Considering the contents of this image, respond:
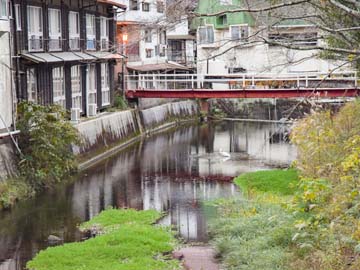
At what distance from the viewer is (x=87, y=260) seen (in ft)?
46.2

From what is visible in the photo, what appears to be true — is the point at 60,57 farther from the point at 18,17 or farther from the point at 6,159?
the point at 6,159

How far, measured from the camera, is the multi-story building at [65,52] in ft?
80.9

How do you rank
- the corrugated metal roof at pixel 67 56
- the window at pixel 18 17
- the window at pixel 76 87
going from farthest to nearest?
the window at pixel 76 87 → the corrugated metal roof at pixel 67 56 → the window at pixel 18 17

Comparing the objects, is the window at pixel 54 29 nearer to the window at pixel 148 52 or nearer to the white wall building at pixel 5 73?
the white wall building at pixel 5 73

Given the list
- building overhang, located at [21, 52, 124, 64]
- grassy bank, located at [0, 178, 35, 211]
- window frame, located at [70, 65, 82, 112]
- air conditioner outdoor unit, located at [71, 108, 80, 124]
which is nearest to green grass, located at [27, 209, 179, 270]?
grassy bank, located at [0, 178, 35, 211]

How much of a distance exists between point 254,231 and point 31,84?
13.8 m

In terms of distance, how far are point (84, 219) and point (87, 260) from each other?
13.8ft

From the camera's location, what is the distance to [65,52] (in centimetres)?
2820

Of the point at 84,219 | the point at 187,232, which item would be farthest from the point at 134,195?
Result: the point at 187,232

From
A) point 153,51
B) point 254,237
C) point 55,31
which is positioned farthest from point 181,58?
point 254,237

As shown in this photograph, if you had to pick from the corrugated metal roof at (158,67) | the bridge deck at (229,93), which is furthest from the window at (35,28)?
the corrugated metal roof at (158,67)

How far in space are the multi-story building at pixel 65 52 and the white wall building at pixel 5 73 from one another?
1374 millimetres

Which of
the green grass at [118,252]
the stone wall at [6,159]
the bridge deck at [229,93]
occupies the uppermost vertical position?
the bridge deck at [229,93]

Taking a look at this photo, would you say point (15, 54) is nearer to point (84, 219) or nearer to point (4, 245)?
point (84, 219)
